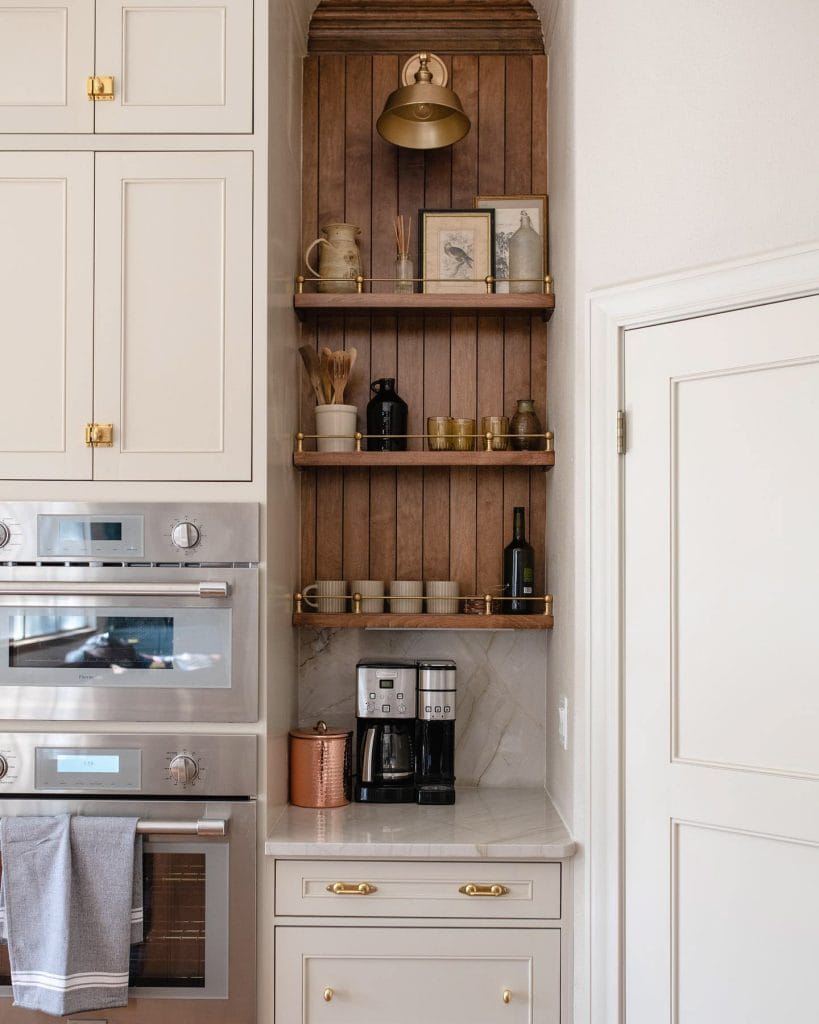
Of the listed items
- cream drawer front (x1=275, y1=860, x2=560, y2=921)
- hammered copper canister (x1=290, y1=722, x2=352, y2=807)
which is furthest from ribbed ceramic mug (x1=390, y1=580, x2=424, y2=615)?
cream drawer front (x1=275, y1=860, x2=560, y2=921)

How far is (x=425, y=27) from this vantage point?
265 cm

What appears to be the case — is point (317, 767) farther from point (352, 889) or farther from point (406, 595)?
point (406, 595)

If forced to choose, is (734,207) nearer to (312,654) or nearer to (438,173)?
(438,173)

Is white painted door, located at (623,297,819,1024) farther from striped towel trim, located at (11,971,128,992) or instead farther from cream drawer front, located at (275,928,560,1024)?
striped towel trim, located at (11,971,128,992)

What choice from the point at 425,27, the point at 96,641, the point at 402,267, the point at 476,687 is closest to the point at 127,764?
the point at 96,641

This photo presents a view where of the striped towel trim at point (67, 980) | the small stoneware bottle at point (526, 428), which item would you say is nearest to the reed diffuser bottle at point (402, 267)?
the small stoneware bottle at point (526, 428)

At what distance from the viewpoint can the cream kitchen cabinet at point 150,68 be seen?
7.00ft

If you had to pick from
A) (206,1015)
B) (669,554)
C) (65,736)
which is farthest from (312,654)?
(669,554)

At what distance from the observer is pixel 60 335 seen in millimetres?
2131

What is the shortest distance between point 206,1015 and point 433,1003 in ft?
1.62

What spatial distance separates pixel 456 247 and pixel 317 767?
1.43m

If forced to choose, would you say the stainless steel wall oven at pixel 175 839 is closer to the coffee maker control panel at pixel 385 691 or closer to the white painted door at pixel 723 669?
the coffee maker control panel at pixel 385 691

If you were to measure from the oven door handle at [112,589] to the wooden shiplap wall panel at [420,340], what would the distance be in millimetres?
592

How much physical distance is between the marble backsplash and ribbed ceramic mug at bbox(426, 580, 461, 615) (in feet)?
0.53
